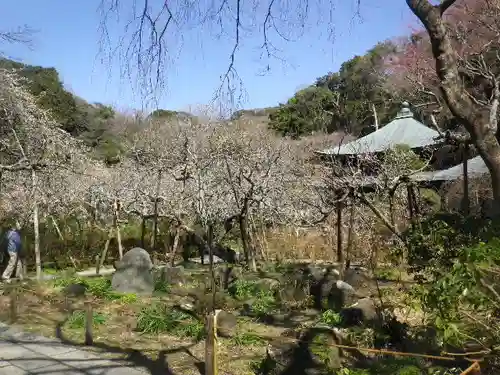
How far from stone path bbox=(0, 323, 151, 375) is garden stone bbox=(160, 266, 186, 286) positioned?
3725 millimetres

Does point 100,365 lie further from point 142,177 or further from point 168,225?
point 142,177

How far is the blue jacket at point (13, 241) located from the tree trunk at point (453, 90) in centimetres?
1029

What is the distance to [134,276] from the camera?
10109mm

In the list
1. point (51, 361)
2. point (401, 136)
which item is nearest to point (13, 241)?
point (51, 361)

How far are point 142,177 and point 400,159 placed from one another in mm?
9228

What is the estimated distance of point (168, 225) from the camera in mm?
15602

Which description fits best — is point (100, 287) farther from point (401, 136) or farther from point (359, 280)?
point (401, 136)

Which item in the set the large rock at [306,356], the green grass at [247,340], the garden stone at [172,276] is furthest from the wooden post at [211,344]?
the garden stone at [172,276]

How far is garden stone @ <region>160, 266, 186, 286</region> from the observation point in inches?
414

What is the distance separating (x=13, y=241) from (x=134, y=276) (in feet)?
11.0

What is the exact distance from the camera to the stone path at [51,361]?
556 cm

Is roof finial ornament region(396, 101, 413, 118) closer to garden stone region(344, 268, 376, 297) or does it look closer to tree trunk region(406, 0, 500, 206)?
garden stone region(344, 268, 376, 297)

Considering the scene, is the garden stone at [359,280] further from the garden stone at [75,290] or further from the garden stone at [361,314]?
the garden stone at [75,290]

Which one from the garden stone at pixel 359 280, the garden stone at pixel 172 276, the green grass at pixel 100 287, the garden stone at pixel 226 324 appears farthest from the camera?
the garden stone at pixel 172 276
